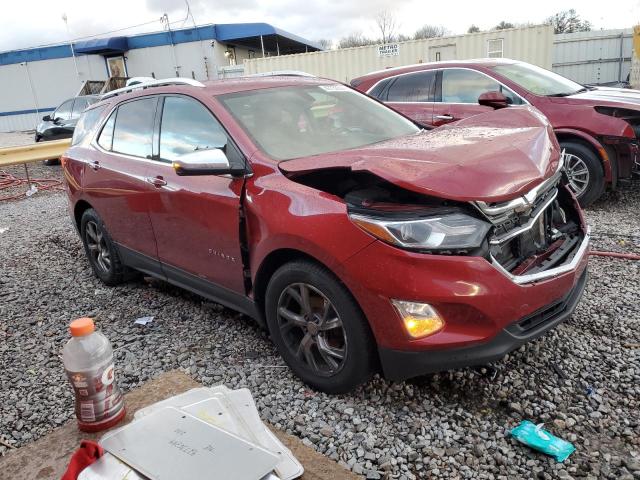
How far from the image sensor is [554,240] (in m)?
3.02

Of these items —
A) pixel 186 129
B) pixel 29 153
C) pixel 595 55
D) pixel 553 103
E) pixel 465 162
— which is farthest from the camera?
pixel 595 55

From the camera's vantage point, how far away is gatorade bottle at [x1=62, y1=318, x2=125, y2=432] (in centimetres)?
213

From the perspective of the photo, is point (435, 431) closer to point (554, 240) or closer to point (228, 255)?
point (554, 240)

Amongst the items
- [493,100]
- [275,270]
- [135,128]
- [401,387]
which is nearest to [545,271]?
[401,387]

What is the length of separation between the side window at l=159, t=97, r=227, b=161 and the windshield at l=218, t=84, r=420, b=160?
0.16m

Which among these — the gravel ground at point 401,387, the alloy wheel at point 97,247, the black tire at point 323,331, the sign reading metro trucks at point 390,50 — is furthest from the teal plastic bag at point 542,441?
the sign reading metro trucks at point 390,50

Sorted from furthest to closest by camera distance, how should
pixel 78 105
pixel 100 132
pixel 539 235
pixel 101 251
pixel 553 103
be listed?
Answer: 1. pixel 78 105
2. pixel 553 103
3. pixel 101 251
4. pixel 100 132
5. pixel 539 235

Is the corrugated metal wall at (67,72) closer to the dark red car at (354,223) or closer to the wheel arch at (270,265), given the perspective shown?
the dark red car at (354,223)

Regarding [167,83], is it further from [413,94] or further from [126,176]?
[413,94]

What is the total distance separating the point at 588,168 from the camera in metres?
6.03

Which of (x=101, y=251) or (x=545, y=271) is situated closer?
(x=545, y=271)

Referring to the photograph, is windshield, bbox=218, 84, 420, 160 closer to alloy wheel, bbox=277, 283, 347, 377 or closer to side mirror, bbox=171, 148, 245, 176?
side mirror, bbox=171, 148, 245, 176

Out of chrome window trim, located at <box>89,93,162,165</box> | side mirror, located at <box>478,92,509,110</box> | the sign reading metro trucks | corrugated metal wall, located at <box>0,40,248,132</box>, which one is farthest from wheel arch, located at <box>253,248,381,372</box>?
corrugated metal wall, located at <box>0,40,248,132</box>

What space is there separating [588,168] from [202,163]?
484 centimetres
